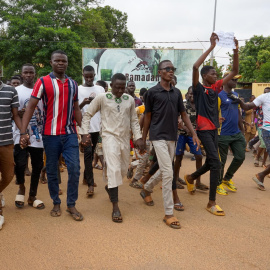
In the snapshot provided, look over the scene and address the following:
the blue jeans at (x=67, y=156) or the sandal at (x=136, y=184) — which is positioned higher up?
the blue jeans at (x=67, y=156)

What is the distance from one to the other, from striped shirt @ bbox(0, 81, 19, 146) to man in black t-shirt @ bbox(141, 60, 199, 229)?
174 cm

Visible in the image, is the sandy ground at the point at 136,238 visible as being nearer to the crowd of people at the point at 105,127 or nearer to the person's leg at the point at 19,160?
the crowd of people at the point at 105,127

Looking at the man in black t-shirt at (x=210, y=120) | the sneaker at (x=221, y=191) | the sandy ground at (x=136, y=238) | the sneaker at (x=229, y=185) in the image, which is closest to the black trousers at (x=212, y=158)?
the man in black t-shirt at (x=210, y=120)

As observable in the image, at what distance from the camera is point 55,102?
3.98 metres

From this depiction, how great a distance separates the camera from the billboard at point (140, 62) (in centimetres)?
2084

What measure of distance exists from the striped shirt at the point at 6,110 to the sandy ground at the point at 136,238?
43.2 inches

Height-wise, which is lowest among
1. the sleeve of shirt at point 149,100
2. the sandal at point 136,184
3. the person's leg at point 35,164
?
the sandal at point 136,184

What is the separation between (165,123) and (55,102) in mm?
1462

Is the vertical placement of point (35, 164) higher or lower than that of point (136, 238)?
higher

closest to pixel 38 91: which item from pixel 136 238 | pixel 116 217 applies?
pixel 116 217

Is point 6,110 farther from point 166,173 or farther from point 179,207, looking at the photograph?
point 179,207

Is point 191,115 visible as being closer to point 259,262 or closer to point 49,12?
point 259,262

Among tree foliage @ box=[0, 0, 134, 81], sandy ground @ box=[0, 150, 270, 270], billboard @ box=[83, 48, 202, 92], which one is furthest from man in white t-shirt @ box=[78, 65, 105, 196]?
tree foliage @ box=[0, 0, 134, 81]

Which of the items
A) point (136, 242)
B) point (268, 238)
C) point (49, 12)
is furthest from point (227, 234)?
point (49, 12)
